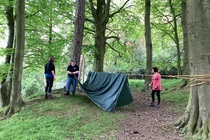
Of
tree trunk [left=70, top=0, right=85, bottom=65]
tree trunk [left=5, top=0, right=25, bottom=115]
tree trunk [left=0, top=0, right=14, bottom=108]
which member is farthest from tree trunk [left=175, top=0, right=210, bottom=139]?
tree trunk [left=0, top=0, right=14, bottom=108]

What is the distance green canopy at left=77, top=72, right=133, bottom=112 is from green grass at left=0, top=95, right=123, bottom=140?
0.85ft

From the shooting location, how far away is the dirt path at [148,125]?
4036 millimetres

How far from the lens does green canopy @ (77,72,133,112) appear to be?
20.2 ft

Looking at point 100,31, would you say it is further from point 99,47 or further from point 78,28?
point 78,28

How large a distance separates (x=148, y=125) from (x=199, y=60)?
1.99m

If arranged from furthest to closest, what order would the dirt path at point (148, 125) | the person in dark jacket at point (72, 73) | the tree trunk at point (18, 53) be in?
1. the person in dark jacket at point (72, 73)
2. the tree trunk at point (18, 53)
3. the dirt path at point (148, 125)

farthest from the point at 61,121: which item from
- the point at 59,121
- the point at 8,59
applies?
the point at 8,59

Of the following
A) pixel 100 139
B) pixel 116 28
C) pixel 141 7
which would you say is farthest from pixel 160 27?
pixel 100 139

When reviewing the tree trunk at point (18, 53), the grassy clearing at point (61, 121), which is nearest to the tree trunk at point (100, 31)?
the grassy clearing at point (61, 121)

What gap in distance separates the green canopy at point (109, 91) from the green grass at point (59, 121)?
258mm

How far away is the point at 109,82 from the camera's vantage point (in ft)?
22.2

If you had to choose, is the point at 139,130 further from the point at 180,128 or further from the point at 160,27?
the point at 160,27

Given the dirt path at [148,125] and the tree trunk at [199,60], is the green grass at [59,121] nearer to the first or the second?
the dirt path at [148,125]

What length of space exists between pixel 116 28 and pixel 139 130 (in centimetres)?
1064
